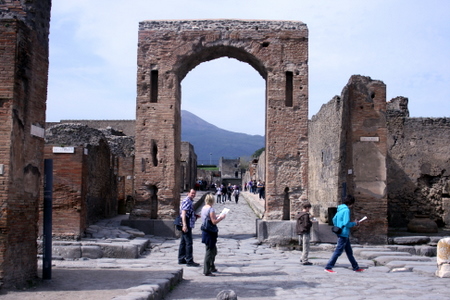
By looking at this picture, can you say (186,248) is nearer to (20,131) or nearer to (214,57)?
(20,131)

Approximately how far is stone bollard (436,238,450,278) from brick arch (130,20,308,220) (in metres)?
4.42

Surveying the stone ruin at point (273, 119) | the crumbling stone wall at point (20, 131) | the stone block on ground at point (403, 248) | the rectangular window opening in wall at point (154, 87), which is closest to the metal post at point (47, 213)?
the crumbling stone wall at point (20, 131)

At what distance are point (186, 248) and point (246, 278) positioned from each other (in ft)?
4.91

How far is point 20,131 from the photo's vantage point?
255 inches

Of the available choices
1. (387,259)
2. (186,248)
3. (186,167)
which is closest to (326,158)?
(387,259)

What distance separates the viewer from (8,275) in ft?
20.0

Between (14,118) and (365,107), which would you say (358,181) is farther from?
(14,118)

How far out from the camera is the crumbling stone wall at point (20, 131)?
6.16 meters

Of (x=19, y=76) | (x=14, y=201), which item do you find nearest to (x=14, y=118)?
(x=19, y=76)

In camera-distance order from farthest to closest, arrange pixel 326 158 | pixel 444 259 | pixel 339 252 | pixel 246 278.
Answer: pixel 326 158 → pixel 339 252 → pixel 444 259 → pixel 246 278

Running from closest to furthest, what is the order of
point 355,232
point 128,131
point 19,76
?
1. point 19,76
2. point 355,232
3. point 128,131

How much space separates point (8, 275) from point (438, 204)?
13.2 meters

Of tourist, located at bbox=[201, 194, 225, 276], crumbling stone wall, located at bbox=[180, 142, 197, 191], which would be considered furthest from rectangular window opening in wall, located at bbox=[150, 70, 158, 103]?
crumbling stone wall, located at bbox=[180, 142, 197, 191]

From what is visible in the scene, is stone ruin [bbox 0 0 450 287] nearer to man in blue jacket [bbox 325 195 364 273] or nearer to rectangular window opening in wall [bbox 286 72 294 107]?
rectangular window opening in wall [bbox 286 72 294 107]
